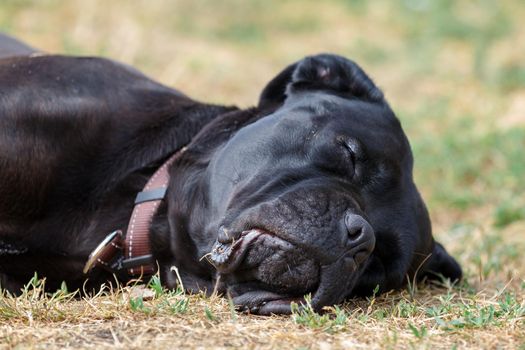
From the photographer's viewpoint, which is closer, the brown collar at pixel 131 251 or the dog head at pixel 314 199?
the dog head at pixel 314 199

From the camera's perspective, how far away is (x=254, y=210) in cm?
314

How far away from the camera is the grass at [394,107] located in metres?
2.94

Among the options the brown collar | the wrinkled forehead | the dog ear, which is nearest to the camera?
the wrinkled forehead

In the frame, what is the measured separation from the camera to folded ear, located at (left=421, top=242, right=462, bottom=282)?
4051mm

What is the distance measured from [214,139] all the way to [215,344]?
1274mm

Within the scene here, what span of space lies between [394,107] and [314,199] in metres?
6.58

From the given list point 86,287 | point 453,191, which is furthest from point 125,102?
point 453,191

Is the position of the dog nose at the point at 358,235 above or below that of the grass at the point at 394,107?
above

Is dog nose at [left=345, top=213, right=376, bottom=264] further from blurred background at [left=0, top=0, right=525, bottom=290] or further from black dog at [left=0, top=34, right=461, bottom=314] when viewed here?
blurred background at [left=0, top=0, right=525, bottom=290]

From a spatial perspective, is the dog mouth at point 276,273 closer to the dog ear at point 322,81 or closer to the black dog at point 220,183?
the black dog at point 220,183

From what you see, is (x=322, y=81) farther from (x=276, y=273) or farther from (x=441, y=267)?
(x=276, y=273)

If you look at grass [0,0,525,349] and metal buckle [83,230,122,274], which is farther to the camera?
metal buckle [83,230,122,274]

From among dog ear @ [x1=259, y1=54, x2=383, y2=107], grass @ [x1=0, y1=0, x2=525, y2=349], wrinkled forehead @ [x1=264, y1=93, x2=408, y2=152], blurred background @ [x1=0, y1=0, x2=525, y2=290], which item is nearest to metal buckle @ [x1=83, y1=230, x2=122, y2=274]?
grass @ [x1=0, y1=0, x2=525, y2=349]

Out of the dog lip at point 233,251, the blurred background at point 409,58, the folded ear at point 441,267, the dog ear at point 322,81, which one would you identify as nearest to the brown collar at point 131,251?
the dog lip at point 233,251
